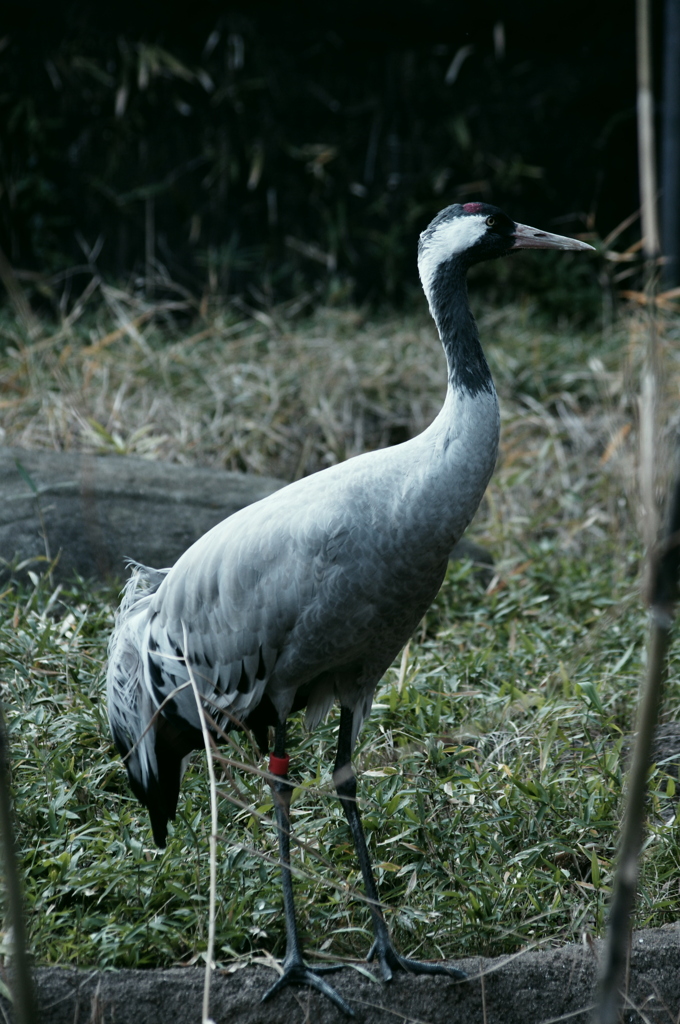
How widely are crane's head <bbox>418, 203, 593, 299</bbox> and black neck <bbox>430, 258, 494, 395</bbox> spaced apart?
17 millimetres

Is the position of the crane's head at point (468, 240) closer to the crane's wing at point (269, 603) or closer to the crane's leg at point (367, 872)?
the crane's wing at point (269, 603)

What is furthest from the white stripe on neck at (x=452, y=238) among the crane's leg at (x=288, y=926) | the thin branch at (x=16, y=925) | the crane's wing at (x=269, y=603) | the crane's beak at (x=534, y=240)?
the thin branch at (x=16, y=925)

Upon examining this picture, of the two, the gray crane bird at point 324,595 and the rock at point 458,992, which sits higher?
the gray crane bird at point 324,595

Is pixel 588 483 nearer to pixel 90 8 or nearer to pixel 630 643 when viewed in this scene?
pixel 630 643

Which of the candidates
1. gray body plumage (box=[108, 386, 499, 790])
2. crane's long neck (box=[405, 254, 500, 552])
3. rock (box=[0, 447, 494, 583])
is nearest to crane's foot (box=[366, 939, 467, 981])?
gray body plumage (box=[108, 386, 499, 790])

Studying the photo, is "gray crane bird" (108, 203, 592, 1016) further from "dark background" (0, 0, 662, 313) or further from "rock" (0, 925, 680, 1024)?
"dark background" (0, 0, 662, 313)

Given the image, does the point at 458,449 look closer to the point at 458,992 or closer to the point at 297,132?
the point at 458,992

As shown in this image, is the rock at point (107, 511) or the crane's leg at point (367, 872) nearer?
the crane's leg at point (367, 872)

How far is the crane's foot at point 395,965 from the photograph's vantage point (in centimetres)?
204

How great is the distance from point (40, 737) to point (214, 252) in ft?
15.3

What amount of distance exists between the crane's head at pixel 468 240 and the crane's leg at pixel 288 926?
1.19m

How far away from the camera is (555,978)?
201 cm

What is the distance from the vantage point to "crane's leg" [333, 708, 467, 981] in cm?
207

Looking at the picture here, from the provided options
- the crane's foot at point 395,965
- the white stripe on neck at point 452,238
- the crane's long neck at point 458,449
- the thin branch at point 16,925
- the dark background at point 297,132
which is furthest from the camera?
the dark background at point 297,132
